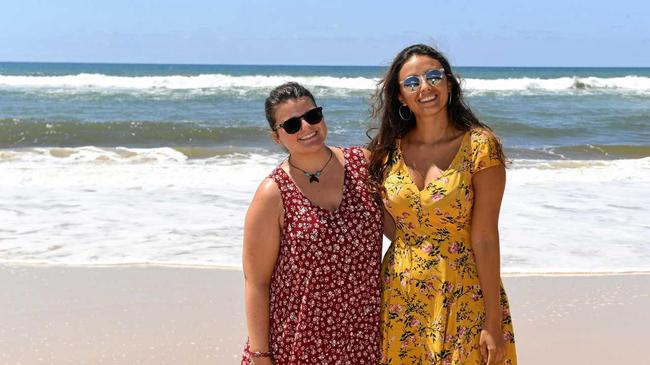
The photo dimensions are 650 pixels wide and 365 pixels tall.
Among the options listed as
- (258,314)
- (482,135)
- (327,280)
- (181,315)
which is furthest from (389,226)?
Answer: (181,315)

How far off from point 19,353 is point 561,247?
470 centimetres

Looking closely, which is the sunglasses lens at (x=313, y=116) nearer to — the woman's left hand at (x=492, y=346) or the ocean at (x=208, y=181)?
the ocean at (x=208, y=181)

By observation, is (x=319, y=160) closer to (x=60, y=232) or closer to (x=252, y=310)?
(x=252, y=310)

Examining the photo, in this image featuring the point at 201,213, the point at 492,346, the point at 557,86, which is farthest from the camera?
the point at 557,86

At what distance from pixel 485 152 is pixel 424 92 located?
1.07ft

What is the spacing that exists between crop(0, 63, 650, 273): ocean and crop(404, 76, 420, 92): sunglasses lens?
0.32 metres

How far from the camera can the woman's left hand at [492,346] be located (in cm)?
271

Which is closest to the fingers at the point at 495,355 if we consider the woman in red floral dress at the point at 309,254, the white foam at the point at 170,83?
the woman in red floral dress at the point at 309,254

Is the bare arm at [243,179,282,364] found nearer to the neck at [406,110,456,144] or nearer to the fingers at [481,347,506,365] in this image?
the neck at [406,110,456,144]

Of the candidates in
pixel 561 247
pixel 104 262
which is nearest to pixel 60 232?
pixel 104 262

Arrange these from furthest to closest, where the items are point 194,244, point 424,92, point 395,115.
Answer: point 194,244
point 395,115
point 424,92

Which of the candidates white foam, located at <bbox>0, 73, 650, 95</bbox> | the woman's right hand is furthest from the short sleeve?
white foam, located at <bbox>0, 73, 650, 95</bbox>

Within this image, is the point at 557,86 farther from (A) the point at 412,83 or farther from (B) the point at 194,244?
(A) the point at 412,83

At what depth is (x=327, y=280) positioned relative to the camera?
103 inches
